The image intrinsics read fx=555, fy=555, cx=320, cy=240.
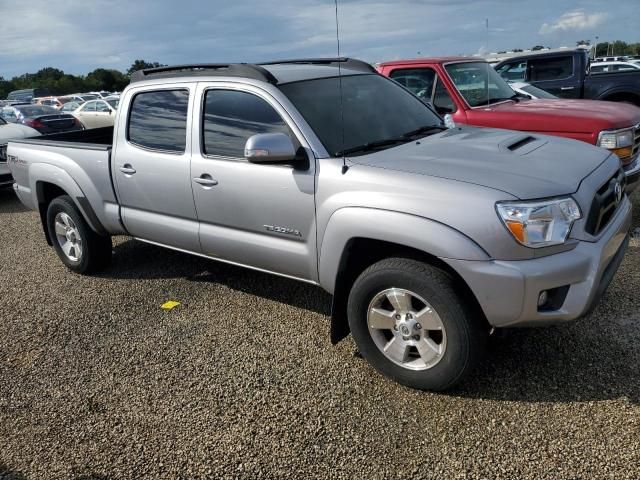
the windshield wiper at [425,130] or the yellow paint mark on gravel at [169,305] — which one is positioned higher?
the windshield wiper at [425,130]

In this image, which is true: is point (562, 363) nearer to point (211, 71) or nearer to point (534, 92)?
point (211, 71)

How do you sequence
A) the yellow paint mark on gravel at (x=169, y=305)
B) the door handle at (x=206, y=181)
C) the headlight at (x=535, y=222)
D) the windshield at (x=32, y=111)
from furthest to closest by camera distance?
the windshield at (x=32, y=111), the yellow paint mark on gravel at (x=169, y=305), the door handle at (x=206, y=181), the headlight at (x=535, y=222)

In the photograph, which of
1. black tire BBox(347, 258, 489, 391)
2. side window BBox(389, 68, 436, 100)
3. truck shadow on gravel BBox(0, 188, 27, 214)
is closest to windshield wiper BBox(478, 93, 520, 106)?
side window BBox(389, 68, 436, 100)

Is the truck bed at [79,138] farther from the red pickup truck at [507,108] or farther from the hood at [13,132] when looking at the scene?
the hood at [13,132]

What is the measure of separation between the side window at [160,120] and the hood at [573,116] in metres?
3.64

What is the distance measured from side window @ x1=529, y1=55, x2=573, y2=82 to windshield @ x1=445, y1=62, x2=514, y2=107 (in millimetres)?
A: 3307

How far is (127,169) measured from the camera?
4504mm

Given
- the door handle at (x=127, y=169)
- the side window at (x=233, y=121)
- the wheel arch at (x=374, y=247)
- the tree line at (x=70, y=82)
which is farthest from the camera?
the tree line at (x=70, y=82)

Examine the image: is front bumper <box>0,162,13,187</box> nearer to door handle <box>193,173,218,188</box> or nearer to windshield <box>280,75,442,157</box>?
door handle <box>193,173,218,188</box>

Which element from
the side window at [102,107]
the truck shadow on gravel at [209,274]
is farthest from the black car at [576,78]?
the side window at [102,107]

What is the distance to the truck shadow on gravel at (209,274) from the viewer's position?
4.64 m

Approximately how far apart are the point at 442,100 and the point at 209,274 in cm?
360

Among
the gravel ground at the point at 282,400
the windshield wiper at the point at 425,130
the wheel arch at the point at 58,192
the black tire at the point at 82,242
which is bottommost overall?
the gravel ground at the point at 282,400

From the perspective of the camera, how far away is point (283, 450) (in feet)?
9.30
